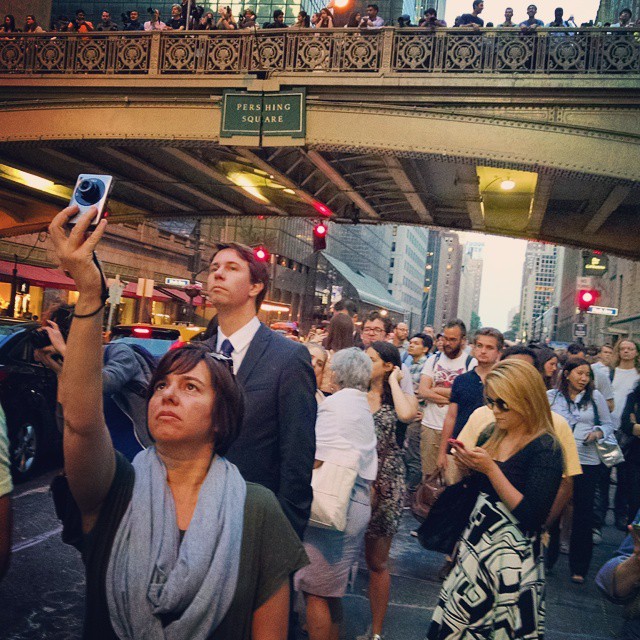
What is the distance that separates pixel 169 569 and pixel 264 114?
490 inches

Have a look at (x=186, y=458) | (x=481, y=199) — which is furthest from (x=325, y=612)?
(x=481, y=199)

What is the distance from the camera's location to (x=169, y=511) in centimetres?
193

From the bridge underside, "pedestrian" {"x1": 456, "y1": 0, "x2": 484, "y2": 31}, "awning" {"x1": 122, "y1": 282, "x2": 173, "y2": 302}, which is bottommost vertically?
"awning" {"x1": 122, "y1": 282, "x2": 173, "y2": 302}

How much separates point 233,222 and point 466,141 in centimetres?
3573

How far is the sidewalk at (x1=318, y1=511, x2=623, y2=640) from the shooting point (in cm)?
521

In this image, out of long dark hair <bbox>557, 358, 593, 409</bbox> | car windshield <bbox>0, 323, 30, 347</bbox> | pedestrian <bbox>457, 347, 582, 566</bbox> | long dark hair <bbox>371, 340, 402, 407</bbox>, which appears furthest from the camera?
car windshield <bbox>0, 323, 30, 347</bbox>

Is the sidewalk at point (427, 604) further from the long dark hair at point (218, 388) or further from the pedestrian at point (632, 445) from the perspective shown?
the long dark hair at point (218, 388)

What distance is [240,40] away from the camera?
1376 centimetres

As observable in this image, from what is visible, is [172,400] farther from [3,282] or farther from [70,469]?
[3,282]

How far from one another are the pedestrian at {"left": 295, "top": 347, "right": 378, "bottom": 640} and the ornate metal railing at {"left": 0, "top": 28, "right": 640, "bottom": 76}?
9.93 metres

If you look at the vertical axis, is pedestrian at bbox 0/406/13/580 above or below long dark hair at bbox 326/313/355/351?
below

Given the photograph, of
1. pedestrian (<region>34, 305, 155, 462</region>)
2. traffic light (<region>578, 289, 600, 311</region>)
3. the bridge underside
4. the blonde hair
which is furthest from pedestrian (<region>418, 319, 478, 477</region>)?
traffic light (<region>578, 289, 600, 311</region>)

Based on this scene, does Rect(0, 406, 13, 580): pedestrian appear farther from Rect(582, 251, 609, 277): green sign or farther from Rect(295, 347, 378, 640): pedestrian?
Rect(582, 251, 609, 277): green sign

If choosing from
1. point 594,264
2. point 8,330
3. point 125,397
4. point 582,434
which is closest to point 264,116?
point 8,330
